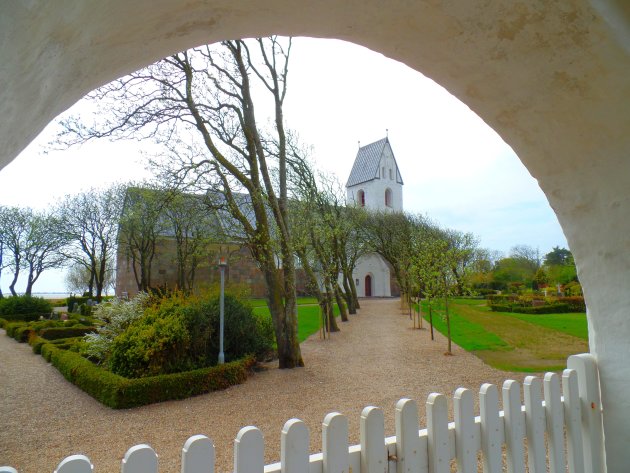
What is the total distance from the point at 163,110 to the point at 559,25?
949cm

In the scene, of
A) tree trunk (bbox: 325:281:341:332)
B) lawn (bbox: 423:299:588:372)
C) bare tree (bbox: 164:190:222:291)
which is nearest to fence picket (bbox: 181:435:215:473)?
lawn (bbox: 423:299:588:372)

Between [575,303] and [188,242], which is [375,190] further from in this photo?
[188,242]

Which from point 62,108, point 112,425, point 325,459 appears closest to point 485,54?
point 62,108

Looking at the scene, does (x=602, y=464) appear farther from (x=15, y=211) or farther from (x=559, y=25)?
(x=15, y=211)

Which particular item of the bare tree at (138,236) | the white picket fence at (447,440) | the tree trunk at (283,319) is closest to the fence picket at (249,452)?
the white picket fence at (447,440)

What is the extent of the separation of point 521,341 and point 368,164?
3428cm

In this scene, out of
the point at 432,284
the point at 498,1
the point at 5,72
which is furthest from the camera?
the point at 432,284

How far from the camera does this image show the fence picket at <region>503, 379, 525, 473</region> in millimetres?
2040

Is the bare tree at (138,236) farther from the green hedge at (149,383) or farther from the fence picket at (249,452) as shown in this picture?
the fence picket at (249,452)

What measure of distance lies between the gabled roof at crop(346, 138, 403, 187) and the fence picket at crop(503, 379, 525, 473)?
42.4 meters

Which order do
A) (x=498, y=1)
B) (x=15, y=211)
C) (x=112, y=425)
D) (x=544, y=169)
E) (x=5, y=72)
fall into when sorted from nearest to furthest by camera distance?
(x=5, y=72) → (x=498, y=1) → (x=544, y=169) → (x=112, y=425) → (x=15, y=211)

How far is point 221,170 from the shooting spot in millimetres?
11266

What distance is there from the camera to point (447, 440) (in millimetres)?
1843

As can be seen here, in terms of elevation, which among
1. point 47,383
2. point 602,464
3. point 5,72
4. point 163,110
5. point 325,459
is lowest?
point 47,383
